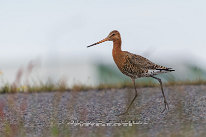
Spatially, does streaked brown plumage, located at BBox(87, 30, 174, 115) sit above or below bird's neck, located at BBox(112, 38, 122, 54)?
below

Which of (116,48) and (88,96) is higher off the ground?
(116,48)

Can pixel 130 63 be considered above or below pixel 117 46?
below

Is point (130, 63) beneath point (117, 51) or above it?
beneath

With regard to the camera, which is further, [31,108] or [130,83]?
[130,83]

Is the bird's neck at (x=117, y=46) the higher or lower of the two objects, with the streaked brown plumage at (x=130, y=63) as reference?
higher

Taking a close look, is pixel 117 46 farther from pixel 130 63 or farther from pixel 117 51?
pixel 130 63

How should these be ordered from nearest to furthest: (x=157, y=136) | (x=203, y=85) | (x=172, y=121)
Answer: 1. (x=157, y=136)
2. (x=172, y=121)
3. (x=203, y=85)

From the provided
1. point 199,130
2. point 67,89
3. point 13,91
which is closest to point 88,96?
point 67,89

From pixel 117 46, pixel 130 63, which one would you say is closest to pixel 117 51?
pixel 117 46

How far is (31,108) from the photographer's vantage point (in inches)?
394

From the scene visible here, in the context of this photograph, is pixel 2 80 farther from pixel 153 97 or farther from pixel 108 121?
pixel 108 121

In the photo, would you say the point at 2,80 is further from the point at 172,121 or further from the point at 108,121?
the point at 172,121

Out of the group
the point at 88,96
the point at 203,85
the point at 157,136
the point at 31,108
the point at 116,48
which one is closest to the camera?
the point at 157,136

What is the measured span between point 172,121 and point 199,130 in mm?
878
